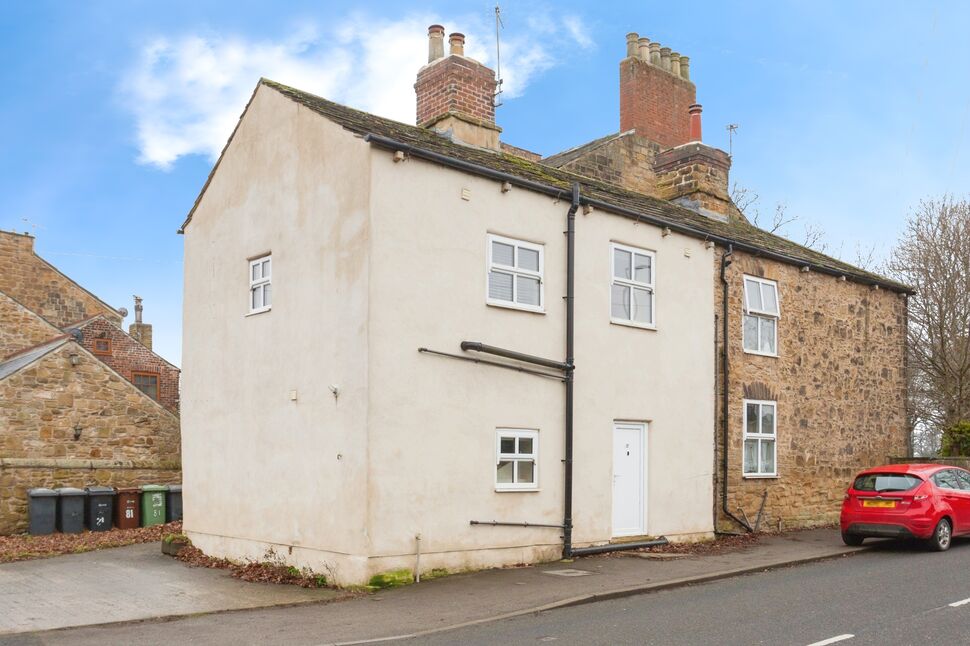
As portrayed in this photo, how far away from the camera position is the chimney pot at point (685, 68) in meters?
27.9

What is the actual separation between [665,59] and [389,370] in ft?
59.9

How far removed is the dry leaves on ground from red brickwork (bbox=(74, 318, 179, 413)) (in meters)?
11.9

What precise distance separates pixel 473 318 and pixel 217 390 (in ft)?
16.8

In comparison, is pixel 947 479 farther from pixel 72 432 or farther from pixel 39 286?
pixel 39 286

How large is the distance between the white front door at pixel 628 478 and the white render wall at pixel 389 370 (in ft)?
0.78

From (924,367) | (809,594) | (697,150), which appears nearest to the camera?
(809,594)

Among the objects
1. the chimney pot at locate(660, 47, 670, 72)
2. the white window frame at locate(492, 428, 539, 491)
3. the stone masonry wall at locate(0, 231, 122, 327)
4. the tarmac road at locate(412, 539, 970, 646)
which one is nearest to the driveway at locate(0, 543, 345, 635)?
the white window frame at locate(492, 428, 539, 491)

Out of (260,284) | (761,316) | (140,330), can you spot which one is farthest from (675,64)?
(140,330)

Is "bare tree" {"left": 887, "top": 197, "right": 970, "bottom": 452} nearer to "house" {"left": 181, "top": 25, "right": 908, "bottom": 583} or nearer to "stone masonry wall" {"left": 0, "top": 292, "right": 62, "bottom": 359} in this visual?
"house" {"left": 181, "top": 25, "right": 908, "bottom": 583}

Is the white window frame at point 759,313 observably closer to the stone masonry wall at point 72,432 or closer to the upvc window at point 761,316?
the upvc window at point 761,316

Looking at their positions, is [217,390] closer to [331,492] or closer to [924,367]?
[331,492]

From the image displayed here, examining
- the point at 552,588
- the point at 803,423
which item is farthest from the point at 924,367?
the point at 552,588

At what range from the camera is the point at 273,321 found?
14.8m

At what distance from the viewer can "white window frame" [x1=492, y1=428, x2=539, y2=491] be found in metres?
14.0
